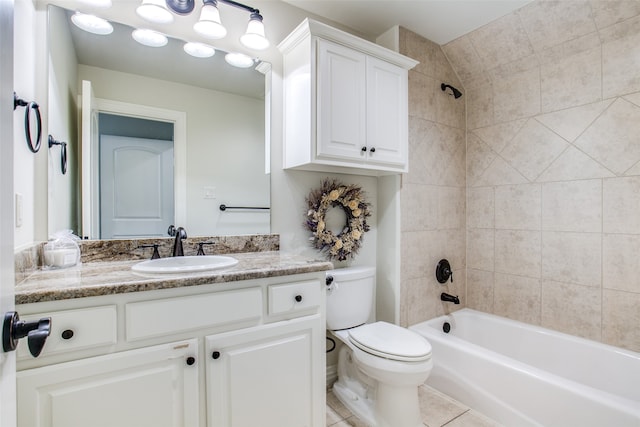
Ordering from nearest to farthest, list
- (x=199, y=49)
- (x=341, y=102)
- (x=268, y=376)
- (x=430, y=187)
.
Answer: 1. (x=268, y=376)
2. (x=199, y=49)
3. (x=341, y=102)
4. (x=430, y=187)

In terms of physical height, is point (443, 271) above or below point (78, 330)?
below

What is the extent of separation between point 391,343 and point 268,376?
2.25ft

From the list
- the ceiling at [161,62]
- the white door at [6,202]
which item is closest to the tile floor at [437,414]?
the white door at [6,202]

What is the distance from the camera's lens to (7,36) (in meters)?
0.56

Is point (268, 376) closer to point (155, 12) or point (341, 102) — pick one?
point (341, 102)

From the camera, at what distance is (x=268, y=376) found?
1319 mm

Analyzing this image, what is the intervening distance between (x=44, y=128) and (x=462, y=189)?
2.75 meters

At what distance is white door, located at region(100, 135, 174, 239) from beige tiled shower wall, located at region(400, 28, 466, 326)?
1.53m

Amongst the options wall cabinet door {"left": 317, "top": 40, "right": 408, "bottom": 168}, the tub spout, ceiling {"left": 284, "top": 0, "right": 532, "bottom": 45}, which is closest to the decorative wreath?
wall cabinet door {"left": 317, "top": 40, "right": 408, "bottom": 168}

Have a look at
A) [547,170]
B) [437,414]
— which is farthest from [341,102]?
[437,414]

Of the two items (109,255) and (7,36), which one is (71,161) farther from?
(7,36)

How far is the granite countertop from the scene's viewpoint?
0.96 m

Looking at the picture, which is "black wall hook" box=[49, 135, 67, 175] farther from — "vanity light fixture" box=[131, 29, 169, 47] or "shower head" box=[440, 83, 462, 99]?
"shower head" box=[440, 83, 462, 99]

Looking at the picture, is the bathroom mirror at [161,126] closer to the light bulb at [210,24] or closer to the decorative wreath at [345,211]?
the light bulb at [210,24]
